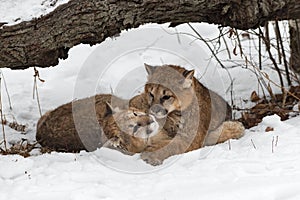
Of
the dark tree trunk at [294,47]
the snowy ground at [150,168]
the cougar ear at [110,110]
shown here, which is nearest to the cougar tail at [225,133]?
the snowy ground at [150,168]

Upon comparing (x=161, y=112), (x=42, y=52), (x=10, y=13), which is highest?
(x=10, y=13)

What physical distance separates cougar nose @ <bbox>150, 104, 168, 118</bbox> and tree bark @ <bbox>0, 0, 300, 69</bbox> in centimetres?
74

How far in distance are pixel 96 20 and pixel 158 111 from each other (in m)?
0.96

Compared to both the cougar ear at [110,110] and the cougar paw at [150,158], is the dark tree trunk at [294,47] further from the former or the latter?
the cougar paw at [150,158]

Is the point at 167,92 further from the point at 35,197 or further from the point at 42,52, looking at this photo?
the point at 35,197

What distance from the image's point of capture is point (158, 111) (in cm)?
532

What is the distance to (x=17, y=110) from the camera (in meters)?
6.68

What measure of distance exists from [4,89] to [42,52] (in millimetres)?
2307

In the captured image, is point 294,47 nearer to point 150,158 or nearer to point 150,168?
point 150,158

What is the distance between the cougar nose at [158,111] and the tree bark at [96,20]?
0.74 meters

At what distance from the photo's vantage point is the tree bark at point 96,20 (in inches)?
200

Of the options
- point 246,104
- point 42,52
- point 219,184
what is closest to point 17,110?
point 42,52

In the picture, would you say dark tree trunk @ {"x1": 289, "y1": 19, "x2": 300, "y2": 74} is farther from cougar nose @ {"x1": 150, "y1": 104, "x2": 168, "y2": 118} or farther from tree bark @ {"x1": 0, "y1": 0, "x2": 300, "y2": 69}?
cougar nose @ {"x1": 150, "y1": 104, "x2": 168, "y2": 118}

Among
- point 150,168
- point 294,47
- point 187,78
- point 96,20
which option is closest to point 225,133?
point 187,78
